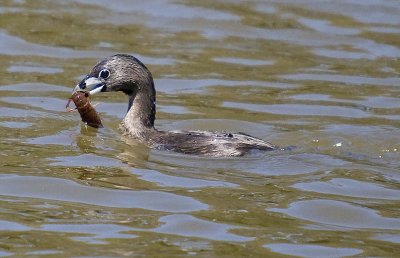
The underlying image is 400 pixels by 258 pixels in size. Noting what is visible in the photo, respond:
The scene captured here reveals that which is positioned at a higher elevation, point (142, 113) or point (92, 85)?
point (92, 85)

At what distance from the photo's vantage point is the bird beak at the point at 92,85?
538 inches

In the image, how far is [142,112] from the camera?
13914mm

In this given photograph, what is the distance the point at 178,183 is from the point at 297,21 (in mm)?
8353

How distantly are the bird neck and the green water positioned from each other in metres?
0.24

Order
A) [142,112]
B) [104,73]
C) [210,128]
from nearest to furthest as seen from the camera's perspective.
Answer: [104,73], [142,112], [210,128]

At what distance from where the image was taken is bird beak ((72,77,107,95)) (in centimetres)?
1366

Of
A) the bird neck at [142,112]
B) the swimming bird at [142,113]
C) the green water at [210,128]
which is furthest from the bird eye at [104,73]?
the green water at [210,128]

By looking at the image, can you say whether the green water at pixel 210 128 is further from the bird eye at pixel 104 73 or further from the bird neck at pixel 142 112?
the bird eye at pixel 104 73

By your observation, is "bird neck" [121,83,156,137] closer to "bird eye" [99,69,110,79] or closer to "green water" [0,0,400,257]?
"green water" [0,0,400,257]

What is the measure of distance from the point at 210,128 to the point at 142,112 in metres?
1.15

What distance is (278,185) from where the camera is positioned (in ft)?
38.6

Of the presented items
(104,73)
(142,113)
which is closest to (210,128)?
(142,113)

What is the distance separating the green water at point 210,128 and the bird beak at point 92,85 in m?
0.56

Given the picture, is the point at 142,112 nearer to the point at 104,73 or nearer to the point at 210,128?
the point at 104,73
